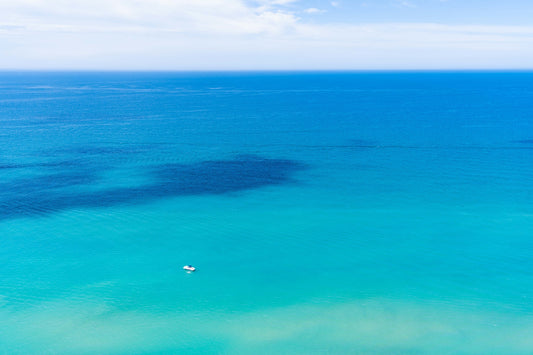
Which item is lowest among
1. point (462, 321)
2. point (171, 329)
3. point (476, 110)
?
point (171, 329)

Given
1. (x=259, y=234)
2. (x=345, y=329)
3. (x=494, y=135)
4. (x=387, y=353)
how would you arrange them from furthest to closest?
1. (x=494, y=135)
2. (x=259, y=234)
3. (x=345, y=329)
4. (x=387, y=353)

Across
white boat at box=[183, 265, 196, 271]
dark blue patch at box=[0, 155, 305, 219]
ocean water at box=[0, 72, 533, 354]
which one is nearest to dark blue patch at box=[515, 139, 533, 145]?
ocean water at box=[0, 72, 533, 354]

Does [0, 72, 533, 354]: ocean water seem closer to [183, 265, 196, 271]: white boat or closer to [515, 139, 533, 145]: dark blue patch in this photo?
[515, 139, 533, 145]: dark blue patch

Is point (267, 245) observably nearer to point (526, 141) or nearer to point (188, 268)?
point (188, 268)

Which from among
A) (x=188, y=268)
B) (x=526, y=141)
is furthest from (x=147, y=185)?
(x=526, y=141)

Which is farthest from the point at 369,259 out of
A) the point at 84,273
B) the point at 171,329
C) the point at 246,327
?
the point at 84,273

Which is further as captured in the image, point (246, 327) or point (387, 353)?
point (246, 327)

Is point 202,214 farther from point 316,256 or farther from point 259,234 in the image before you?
point 316,256
